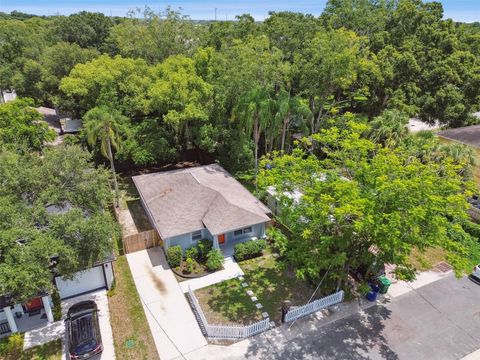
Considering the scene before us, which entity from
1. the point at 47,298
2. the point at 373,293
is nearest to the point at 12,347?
the point at 47,298

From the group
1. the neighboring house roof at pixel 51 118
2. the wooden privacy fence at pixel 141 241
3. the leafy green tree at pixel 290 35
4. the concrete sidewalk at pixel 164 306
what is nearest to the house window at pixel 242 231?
the concrete sidewalk at pixel 164 306

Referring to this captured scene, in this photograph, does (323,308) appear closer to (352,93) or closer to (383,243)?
(383,243)

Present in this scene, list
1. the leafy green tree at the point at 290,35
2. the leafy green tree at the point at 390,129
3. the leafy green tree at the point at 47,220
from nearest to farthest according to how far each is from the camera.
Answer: the leafy green tree at the point at 47,220 < the leafy green tree at the point at 390,129 < the leafy green tree at the point at 290,35

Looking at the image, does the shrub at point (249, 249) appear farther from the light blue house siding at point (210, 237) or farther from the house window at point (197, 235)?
the house window at point (197, 235)

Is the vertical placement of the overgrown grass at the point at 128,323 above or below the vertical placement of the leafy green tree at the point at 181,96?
below

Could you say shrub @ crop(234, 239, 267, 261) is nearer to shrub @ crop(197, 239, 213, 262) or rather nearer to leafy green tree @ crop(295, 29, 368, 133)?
shrub @ crop(197, 239, 213, 262)

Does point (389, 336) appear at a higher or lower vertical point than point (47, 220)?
lower

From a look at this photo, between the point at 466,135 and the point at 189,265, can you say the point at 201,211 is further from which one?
the point at 466,135
